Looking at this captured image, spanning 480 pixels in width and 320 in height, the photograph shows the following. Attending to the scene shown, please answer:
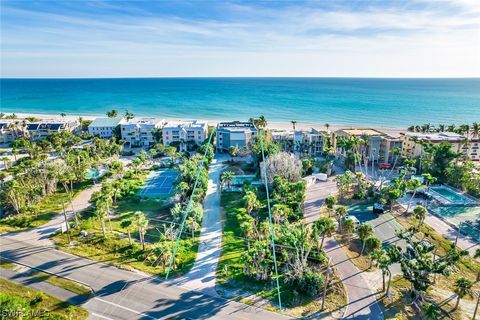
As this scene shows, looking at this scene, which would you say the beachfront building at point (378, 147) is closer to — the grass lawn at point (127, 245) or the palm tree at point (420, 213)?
the palm tree at point (420, 213)

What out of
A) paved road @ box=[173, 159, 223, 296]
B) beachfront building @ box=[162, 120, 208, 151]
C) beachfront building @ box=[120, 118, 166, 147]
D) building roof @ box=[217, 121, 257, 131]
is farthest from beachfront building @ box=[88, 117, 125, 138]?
paved road @ box=[173, 159, 223, 296]

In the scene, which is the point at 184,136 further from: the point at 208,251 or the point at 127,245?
the point at 208,251

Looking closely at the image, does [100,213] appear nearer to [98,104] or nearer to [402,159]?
[402,159]

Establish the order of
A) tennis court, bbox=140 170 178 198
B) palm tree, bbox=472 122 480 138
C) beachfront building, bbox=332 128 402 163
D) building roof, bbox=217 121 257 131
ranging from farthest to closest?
building roof, bbox=217 121 257 131 < palm tree, bbox=472 122 480 138 < beachfront building, bbox=332 128 402 163 < tennis court, bbox=140 170 178 198

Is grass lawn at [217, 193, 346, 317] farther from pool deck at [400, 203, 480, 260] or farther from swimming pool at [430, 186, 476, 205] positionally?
swimming pool at [430, 186, 476, 205]

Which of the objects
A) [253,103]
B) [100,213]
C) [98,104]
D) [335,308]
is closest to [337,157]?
[335,308]

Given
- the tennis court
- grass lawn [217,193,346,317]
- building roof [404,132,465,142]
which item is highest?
building roof [404,132,465,142]

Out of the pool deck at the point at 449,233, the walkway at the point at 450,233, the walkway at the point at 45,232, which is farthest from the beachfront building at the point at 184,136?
the pool deck at the point at 449,233
